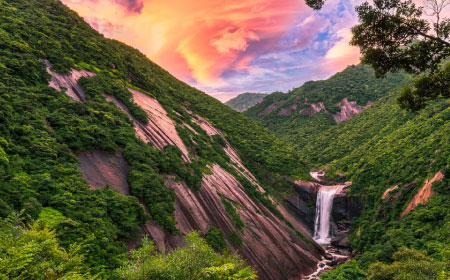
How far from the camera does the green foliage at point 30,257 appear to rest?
6555 millimetres

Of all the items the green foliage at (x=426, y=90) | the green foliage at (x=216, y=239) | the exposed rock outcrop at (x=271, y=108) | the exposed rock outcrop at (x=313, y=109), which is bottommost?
the green foliage at (x=216, y=239)

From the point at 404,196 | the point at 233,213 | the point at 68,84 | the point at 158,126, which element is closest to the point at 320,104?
the point at 404,196

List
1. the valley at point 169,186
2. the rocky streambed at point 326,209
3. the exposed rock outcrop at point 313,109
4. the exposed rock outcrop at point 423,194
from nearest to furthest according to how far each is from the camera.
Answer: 1. the valley at point 169,186
2. the exposed rock outcrop at point 423,194
3. the rocky streambed at point 326,209
4. the exposed rock outcrop at point 313,109

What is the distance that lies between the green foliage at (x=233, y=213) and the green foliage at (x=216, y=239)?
3329mm

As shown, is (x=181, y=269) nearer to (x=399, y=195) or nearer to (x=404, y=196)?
(x=404, y=196)

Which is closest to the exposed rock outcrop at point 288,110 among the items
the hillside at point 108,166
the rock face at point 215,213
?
the hillside at point 108,166

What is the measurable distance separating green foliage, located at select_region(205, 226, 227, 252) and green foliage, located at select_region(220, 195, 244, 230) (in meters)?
3.33

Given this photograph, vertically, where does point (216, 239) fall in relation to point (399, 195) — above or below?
above

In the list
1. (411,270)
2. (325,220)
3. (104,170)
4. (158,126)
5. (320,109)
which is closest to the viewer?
(411,270)

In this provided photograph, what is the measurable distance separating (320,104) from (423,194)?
68.7m

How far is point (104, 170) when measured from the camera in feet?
58.1

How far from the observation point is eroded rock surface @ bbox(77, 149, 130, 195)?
16.5 meters

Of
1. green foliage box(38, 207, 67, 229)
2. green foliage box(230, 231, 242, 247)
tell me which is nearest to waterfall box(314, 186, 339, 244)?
green foliage box(230, 231, 242, 247)

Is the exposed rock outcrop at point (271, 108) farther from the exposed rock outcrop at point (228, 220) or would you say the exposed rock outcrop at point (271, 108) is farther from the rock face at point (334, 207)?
the exposed rock outcrop at point (228, 220)
